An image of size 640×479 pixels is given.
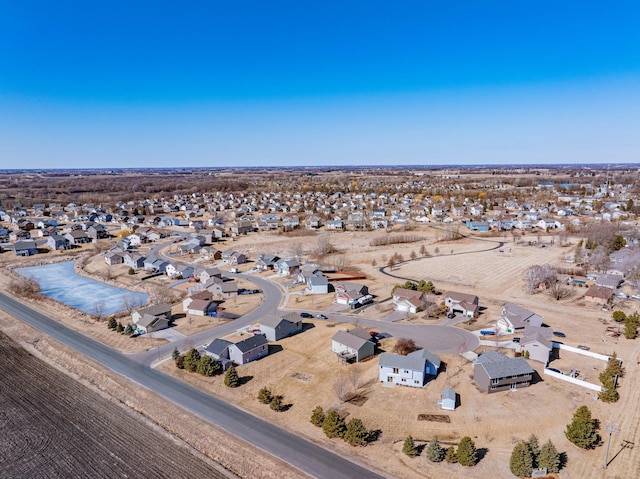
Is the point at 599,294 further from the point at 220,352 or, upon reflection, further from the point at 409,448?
the point at 220,352

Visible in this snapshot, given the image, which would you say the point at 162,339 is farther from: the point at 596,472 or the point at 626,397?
the point at 626,397

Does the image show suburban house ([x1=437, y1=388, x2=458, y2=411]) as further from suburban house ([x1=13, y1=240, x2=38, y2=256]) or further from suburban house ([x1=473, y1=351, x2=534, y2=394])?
suburban house ([x1=13, y1=240, x2=38, y2=256])

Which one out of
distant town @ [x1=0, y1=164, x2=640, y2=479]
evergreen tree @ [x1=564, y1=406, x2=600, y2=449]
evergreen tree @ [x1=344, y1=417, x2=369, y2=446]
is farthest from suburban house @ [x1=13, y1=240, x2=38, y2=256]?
evergreen tree @ [x1=564, y1=406, x2=600, y2=449]

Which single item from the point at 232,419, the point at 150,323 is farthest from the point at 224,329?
the point at 232,419

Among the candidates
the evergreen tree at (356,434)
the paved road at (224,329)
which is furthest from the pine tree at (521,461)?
the paved road at (224,329)

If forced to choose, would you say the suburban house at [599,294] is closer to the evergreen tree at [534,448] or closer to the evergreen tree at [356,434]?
the evergreen tree at [534,448]
